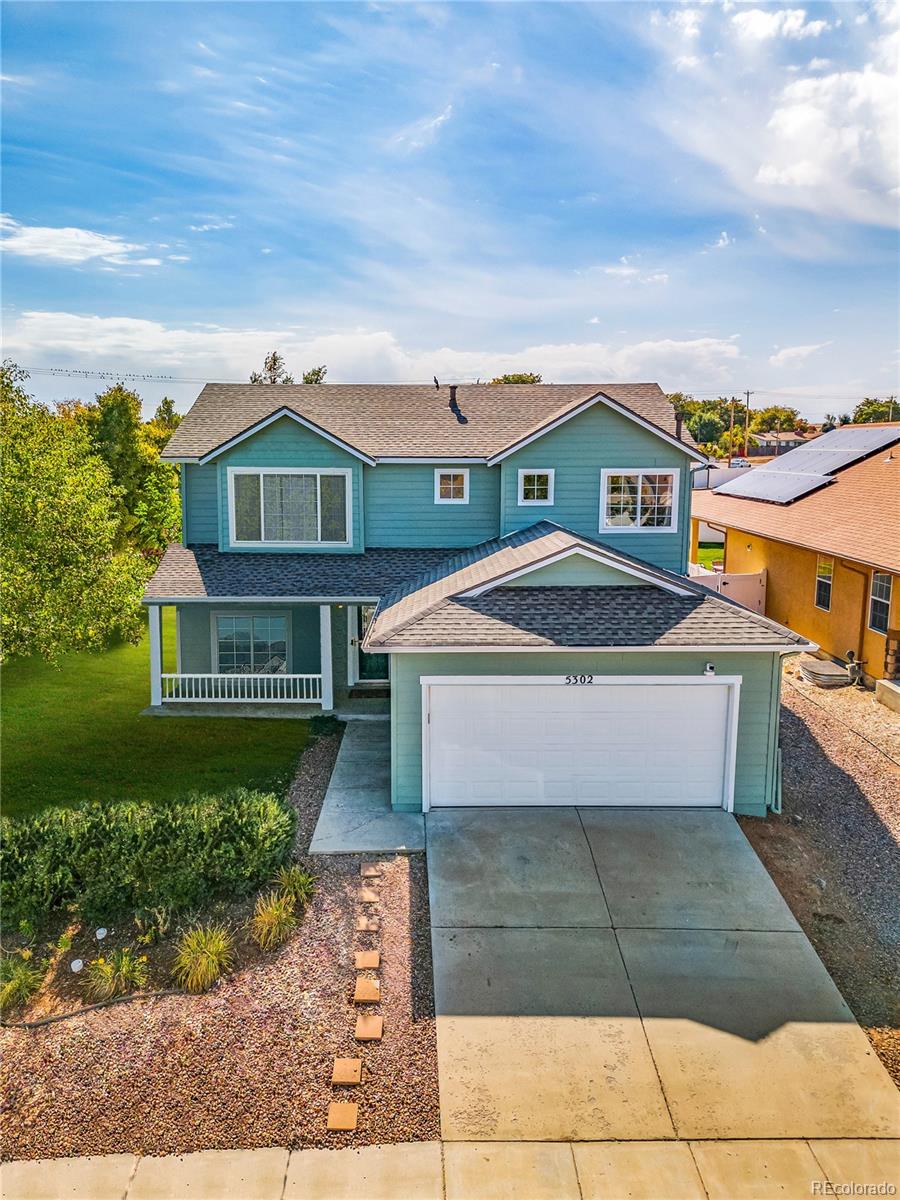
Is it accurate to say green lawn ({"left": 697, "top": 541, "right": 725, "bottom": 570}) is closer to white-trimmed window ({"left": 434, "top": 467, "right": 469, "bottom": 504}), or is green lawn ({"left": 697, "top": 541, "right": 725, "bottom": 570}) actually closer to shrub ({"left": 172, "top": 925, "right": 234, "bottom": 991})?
white-trimmed window ({"left": 434, "top": 467, "right": 469, "bottom": 504})

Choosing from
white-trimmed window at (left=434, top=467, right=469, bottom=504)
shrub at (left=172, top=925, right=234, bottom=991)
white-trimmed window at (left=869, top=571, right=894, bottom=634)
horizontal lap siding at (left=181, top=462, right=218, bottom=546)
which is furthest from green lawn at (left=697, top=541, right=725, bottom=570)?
shrub at (left=172, top=925, right=234, bottom=991)

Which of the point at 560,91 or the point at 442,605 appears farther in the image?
the point at 560,91

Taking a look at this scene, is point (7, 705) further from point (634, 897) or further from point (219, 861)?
point (634, 897)

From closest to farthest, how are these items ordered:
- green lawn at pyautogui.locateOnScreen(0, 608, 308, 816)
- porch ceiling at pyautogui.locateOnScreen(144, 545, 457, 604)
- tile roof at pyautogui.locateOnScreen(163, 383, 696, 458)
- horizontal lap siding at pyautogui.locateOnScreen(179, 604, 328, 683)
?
green lawn at pyautogui.locateOnScreen(0, 608, 308, 816)
porch ceiling at pyautogui.locateOnScreen(144, 545, 457, 604)
horizontal lap siding at pyautogui.locateOnScreen(179, 604, 328, 683)
tile roof at pyautogui.locateOnScreen(163, 383, 696, 458)

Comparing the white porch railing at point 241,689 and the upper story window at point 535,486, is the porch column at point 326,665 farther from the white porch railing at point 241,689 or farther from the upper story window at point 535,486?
the upper story window at point 535,486

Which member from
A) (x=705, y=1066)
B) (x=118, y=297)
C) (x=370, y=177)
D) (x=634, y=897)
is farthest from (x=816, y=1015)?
(x=118, y=297)
